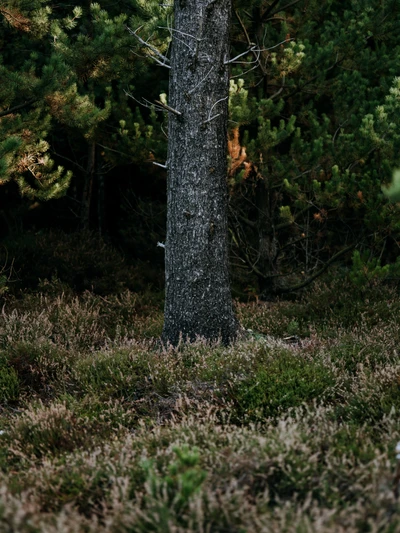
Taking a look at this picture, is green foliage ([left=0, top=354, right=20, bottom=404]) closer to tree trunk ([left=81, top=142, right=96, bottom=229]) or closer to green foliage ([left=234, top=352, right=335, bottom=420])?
green foliage ([left=234, top=352, right=335, bottom=420])

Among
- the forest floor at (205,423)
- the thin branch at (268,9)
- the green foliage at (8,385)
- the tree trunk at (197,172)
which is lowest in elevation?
the green foliage at (8,385)

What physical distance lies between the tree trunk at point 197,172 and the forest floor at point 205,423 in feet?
1.74

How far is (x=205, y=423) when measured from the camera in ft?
14.1

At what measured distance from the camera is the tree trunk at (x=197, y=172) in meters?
6.64

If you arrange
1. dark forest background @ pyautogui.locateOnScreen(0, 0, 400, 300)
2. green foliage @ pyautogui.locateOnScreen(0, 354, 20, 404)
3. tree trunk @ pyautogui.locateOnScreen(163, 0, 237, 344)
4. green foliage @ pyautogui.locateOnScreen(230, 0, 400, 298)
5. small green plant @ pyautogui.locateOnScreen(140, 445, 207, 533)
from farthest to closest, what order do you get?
green foliage @ pyautogui.locateOnScreen(230, 0, 400, 298) → dark forest background @ pyautogui.locateOnScreen(0, 0, 400, 300) → tree trunk @ pyautogui.locateOnScreen(163, 0, 237, 344) → green foliage @ pyautogui.locateOnScreen(0, 354, 20, 404) → small green plant @ pyautogui.locateOnScreen(140, 445, 207, 533)

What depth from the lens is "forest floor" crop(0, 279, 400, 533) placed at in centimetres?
286

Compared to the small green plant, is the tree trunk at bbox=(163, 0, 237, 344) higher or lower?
higher

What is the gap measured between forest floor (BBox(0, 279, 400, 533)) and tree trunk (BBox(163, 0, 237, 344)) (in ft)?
1.74

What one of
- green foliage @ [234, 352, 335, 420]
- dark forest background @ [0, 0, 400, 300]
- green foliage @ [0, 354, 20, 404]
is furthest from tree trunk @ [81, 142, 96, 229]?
green foliage @ [234, 352, 335, 420]

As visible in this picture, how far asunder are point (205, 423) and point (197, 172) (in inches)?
124

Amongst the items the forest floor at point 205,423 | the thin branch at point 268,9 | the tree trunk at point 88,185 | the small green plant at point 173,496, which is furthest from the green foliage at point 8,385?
the thin branch at point 268,9

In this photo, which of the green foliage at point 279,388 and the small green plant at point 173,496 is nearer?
the small green plant at point 173,496

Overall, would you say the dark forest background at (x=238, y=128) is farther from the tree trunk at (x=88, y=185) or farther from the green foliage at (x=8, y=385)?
the green foliage at (x=8, y=385)

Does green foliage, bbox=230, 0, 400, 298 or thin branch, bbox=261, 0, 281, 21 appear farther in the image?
thin branch, bbox=261, 0, 281, 21
